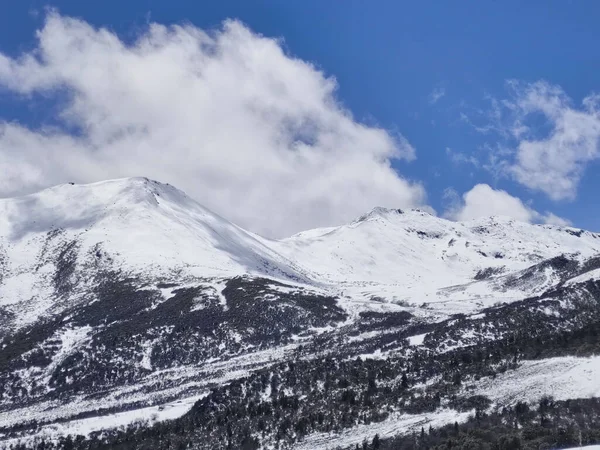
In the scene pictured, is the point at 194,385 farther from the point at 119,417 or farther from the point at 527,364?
the point at 527,364

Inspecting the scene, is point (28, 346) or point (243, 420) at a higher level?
point (28, 346)

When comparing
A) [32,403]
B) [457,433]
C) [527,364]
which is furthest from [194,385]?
[457,433]

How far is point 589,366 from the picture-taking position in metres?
85.8

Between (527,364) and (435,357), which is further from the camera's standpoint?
(435,357)

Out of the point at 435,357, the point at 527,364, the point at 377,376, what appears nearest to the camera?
the point at 527,364

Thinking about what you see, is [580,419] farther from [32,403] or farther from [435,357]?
[32,403]

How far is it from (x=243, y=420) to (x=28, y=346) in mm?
102640

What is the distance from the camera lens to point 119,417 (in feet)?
415

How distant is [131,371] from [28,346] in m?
34.7

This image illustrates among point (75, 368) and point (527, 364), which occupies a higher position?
point (75, 368)

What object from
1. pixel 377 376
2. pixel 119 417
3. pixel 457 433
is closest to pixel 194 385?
pixel 119 417

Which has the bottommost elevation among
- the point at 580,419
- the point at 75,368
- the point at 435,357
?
the point at 580,419

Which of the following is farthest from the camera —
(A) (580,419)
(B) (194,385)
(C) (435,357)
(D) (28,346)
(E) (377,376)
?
(D) (28,346)

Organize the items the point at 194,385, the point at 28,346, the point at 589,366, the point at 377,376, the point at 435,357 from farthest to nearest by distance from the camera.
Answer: the point at 28,346, the point at 194,385, the point at 435,357, the point at 377,376, the point at 589,366
